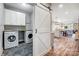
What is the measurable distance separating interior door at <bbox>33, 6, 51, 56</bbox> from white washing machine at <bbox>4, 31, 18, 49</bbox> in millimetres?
372

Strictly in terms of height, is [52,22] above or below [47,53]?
above

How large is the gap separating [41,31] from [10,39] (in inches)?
25.6

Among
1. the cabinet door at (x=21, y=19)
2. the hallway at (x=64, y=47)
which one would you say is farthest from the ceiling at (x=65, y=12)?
the cabinet door at (x=21, y=19)

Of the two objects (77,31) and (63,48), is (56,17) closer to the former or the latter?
(77,31)

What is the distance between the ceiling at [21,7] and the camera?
2.01 m

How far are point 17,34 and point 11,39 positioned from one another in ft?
0.50

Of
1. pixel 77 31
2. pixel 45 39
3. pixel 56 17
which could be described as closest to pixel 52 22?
pixel 56 17

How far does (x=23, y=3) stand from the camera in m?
2.09

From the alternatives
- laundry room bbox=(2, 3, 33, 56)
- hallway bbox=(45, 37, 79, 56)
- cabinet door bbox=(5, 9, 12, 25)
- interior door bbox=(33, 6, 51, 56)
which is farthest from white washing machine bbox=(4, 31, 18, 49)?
hallway bbox=(45, 37, 79, 56)

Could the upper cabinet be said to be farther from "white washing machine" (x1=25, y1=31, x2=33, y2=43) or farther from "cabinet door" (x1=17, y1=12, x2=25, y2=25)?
"white washing machine" (x1=25, y1=31, x2=33, y2=43)

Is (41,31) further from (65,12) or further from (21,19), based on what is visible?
(65,12)

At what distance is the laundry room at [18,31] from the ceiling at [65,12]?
50 centimetres

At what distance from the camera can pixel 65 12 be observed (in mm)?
2119

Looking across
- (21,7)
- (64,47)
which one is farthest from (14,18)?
(64,47)
